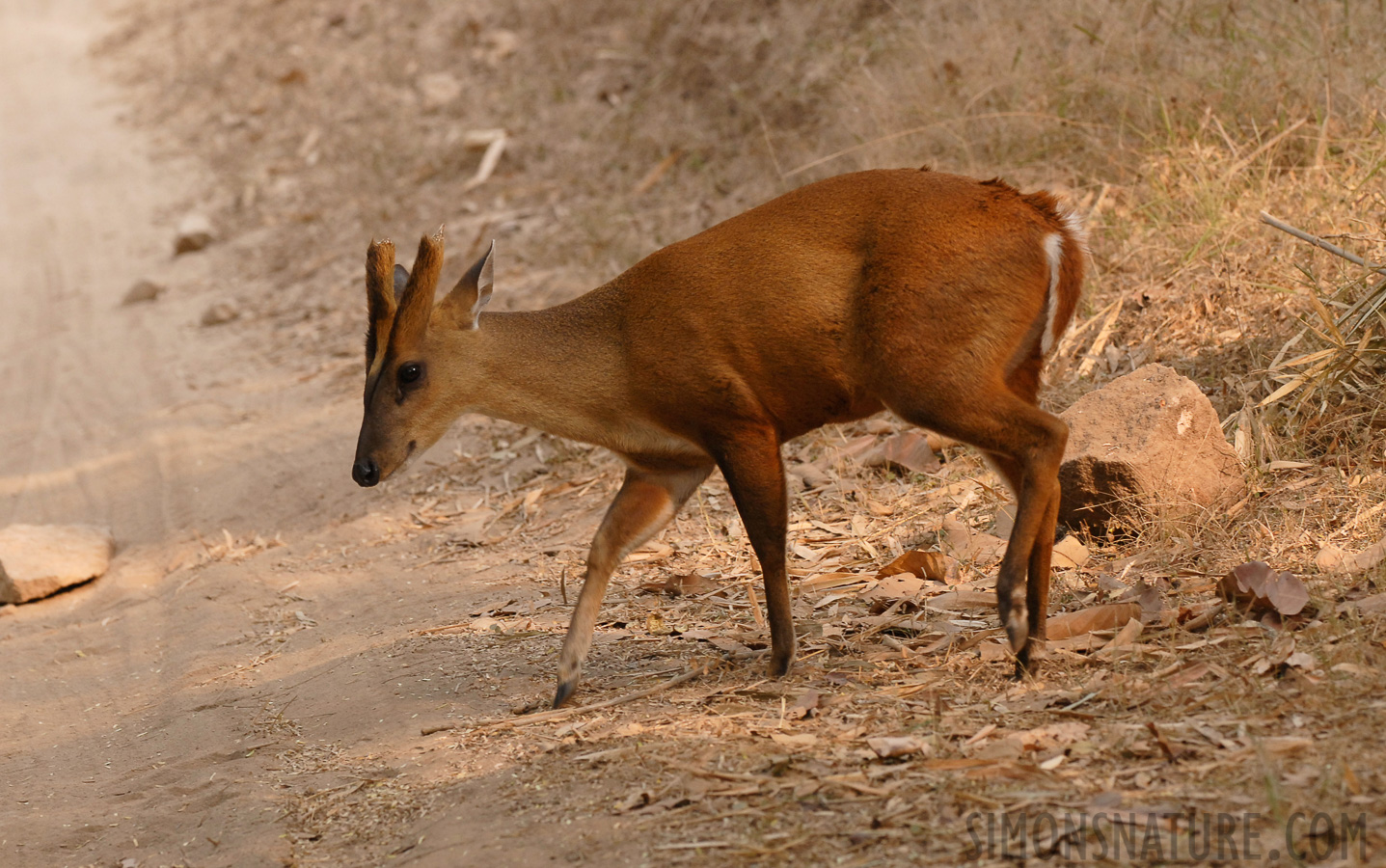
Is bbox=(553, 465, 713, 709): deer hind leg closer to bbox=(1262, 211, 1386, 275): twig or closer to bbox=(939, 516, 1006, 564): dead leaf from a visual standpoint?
bbox=(939, 516, 1006, 564): dead leaf

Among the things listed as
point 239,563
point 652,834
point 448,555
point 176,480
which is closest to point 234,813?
point 652,834

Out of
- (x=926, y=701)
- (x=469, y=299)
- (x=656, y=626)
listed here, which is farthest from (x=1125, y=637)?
(x=469, y=299)

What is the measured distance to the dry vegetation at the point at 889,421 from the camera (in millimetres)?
3916

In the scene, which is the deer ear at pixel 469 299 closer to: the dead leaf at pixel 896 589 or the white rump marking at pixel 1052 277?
the dead leaf at pixel 896 589

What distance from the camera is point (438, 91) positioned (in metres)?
15.5

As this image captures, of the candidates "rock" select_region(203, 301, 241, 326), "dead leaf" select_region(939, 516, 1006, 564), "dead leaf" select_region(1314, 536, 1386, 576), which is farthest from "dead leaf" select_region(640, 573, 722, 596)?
"rock" select_region(203, 301, 241, 326)

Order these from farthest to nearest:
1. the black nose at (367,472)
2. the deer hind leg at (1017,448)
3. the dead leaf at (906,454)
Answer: the dead leaf at (906,454) < the black nose at (367,472) < the deer hind leg at (1017,448)

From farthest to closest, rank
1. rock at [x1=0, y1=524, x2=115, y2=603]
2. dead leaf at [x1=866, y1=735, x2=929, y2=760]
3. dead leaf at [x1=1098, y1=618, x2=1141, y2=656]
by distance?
1. rock at [x1=0, y1=524, x2=115, y2=603]
2. dead leaf at [x1=1098, y1=618, x2=1141, y2=656]
3. dead leaf at [x1=866, y1=735, x2=929, y2=760]

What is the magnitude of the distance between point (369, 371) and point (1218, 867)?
12.1ft

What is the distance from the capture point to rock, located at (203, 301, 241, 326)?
12445mm

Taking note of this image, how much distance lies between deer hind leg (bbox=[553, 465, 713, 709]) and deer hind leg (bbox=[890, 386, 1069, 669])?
1.11 meters

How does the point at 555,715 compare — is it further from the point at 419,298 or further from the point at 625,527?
the point at 419,298

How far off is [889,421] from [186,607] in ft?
13.6

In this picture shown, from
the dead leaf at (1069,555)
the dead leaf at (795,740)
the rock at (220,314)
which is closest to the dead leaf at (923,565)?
the dead leaf at (1069,555)
